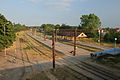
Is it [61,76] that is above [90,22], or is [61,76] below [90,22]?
below

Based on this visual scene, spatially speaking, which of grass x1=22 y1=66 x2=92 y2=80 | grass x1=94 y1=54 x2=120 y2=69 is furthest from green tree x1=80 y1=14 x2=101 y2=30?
grass x1=22 y1=66 x2=92 y2=80

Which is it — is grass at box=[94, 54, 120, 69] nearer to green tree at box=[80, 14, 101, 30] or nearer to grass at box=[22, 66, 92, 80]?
grass at box=[22, 66, 92, 80]

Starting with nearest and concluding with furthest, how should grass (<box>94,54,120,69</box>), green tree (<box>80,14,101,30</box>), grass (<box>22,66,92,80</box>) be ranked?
1. grass (<box>22,66,92,80</box>)
2. grass (<box>94,54,120,69</box>)
3. green tree (<box>80,14,101,30</box>)

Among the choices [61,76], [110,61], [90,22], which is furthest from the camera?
[90,22]

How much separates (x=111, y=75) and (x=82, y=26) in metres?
82.6

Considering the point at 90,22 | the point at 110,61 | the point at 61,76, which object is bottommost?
the point at 61,76

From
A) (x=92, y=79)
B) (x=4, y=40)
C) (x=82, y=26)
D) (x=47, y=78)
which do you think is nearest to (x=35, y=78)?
(x=47, y=78)

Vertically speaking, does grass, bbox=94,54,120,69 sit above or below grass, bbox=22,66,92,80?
above

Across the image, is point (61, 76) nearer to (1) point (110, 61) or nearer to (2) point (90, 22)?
(1) point (110, 61)

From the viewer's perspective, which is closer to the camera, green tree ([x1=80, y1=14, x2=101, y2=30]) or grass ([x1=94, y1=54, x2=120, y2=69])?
grass ([x1=94, y1=54, x2=120, y2=69])

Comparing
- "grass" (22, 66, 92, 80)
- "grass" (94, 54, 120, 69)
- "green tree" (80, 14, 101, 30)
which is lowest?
"grass" (22, 66, 92, 80)

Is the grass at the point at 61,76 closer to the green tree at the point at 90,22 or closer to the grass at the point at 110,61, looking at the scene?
the grass at the point at 110,61

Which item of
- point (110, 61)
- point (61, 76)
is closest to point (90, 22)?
point (110, 61)

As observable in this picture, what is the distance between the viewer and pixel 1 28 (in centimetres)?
4178
